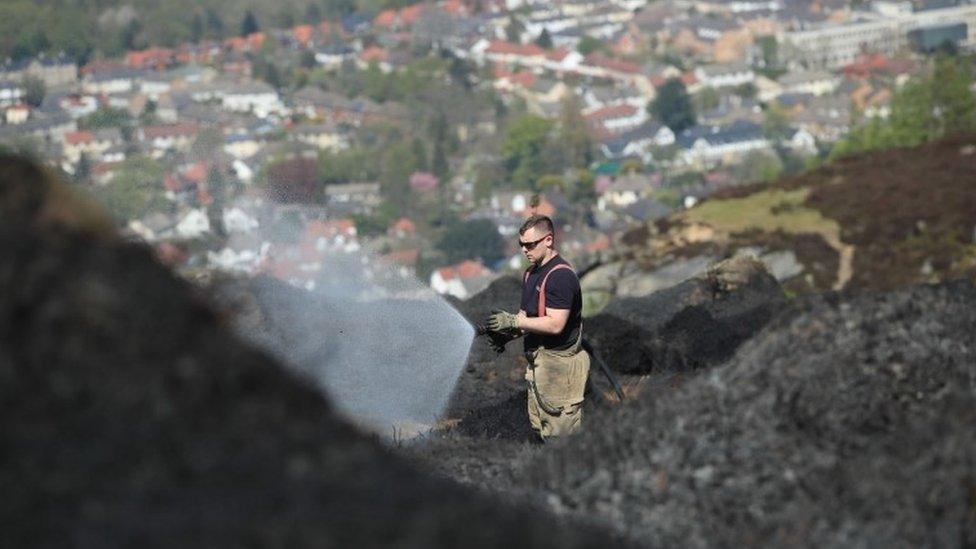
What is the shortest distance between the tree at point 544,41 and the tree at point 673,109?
118ft

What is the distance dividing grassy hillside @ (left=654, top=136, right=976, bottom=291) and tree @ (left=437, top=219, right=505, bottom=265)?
170 feet

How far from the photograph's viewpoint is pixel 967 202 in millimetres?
33125

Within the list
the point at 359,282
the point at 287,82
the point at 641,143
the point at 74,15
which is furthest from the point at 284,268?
the point at 74,15

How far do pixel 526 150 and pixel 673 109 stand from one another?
24611 mm

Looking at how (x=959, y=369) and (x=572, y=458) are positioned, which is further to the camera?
(x=959, y=369)

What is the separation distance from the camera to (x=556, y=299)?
10555mm

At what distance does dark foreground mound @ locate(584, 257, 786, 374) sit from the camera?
53.7 ft

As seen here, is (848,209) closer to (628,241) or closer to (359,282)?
(628,241)

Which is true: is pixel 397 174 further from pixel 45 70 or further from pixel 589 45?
pixel 589 45

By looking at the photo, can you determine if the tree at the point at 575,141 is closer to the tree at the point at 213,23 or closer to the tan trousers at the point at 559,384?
the tree at the point at 213,23

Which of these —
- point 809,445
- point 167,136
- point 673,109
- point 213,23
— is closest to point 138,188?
point 167,136

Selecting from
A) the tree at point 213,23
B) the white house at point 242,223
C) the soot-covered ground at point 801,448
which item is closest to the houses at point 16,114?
the tree at point 213,23

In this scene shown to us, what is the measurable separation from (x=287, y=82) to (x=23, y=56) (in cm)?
2279

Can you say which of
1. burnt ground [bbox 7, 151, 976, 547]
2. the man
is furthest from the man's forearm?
burnt ground [bbox 7, 151, 976, 547]
